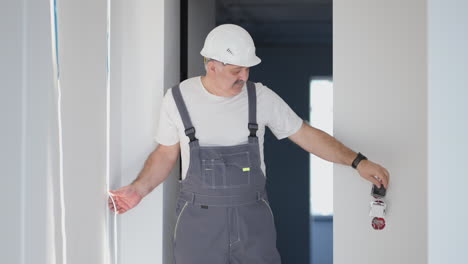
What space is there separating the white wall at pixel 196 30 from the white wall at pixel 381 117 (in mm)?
981

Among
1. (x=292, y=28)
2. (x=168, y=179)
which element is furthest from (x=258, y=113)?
(x=292, y=28)

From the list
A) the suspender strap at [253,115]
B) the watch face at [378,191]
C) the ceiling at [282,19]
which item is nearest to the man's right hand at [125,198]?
the suspender strap at [253,115]

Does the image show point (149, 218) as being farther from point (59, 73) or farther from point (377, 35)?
point (377, 35)

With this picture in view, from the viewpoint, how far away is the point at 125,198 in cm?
243

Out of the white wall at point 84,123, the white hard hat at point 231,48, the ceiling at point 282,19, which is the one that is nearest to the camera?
the white wall at point 84,123

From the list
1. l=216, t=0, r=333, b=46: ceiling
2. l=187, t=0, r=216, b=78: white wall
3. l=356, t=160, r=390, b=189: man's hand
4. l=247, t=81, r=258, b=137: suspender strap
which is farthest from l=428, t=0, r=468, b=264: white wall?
l=216, t=0, r=333, b=46: ceiling

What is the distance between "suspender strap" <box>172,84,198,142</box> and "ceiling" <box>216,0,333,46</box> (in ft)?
→ 10.5

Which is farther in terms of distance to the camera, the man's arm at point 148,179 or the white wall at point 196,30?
the white wall at point 196,30

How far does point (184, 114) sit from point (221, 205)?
14.5 inches

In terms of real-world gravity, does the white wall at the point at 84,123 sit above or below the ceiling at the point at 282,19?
below

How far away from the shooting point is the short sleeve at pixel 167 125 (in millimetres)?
2465

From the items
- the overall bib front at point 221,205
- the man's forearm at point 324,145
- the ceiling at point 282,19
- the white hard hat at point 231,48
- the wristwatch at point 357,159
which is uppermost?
the ceiling at point 282,19

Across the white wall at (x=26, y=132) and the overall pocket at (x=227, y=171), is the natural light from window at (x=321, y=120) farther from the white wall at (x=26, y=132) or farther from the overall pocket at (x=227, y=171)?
the white wall at (x=26, y=132)

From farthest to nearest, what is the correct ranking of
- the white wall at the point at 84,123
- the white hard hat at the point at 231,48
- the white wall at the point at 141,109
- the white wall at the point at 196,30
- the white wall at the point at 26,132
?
the white wall at the point at 196,30
the white wall at the point at 141,109
the white hard hat at the point at 231,48
the white wall at the point at 84,123
the white wall at the point at 26,132
